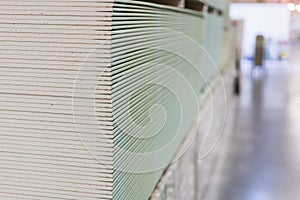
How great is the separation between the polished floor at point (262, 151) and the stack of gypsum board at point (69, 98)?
8.92ft

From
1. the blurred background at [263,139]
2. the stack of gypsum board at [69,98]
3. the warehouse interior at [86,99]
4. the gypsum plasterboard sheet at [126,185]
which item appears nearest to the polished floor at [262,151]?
the blurred background at [263,139]

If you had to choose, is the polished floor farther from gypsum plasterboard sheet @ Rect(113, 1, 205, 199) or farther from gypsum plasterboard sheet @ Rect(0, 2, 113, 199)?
gypsum plasterboard sheet @ Rect(0, 2, 113, 199)

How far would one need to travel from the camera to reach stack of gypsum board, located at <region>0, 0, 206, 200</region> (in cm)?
89

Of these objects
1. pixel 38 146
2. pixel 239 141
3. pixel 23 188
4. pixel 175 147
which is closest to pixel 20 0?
pixel 38 146

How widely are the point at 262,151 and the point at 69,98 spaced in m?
4.55

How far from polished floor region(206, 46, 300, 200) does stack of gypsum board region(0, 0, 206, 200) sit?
272cm

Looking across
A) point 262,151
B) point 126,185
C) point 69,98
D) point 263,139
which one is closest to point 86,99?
point 69,98

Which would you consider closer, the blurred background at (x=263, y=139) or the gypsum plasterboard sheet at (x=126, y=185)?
the gypsum plasterboard sheet at (x=126, y=185)

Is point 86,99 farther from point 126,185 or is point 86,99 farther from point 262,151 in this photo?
point 262,151

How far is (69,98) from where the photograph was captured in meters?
0.93

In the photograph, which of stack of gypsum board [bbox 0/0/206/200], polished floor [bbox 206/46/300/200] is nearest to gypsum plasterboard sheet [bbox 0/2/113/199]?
stack of gypsum board [bbox 0/0/206/200]

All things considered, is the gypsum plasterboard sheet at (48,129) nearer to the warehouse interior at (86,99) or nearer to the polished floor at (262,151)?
the warehouse interior at (86,99)

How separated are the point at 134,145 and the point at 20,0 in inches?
18.8

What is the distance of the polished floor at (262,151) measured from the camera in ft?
12.8
